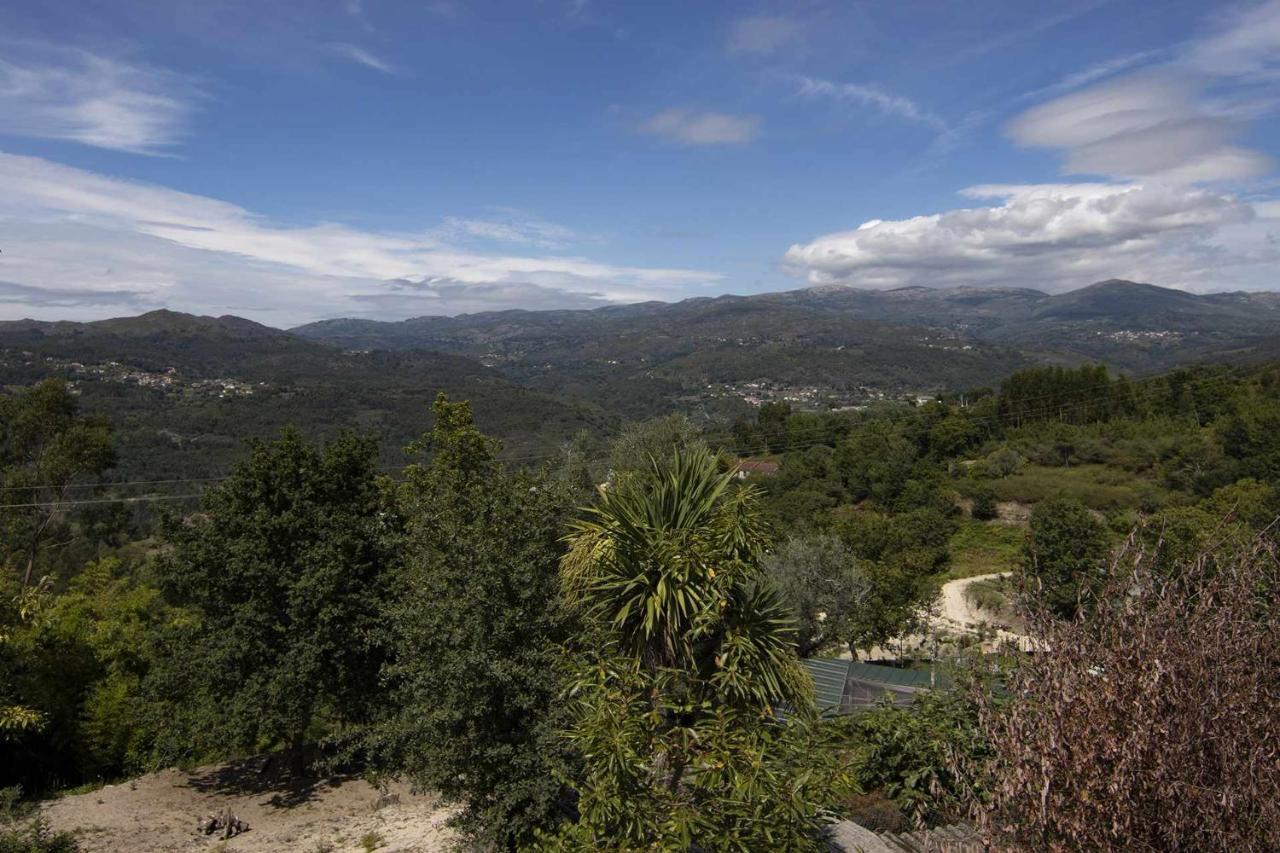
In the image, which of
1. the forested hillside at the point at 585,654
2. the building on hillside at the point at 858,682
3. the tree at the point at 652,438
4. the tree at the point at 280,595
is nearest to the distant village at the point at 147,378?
the forested hillside at the point at 585,654

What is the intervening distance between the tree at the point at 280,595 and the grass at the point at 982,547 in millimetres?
33198

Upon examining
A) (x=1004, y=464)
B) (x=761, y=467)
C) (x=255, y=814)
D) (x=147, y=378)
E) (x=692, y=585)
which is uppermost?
(x=692, y=585)

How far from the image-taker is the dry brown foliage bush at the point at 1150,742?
3.18 m

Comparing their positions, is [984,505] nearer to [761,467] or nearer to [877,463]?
[877,463]

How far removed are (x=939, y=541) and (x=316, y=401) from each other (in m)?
104

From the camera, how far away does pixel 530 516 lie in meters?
10.2

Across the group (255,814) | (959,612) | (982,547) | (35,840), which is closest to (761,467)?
(982,547)

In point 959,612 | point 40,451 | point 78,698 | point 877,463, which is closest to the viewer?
point 78,698

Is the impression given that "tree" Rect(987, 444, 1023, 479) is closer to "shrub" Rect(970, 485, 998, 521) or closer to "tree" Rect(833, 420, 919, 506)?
"tree" Rect(833, 420, 919, 506)

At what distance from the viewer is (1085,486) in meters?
48.7

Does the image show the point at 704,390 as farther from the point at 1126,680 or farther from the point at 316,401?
the point at 1126,680

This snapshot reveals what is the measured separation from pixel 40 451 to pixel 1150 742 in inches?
1227

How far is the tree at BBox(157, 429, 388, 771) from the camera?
1272cm

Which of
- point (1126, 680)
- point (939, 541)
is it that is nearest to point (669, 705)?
point (1126, 680)
